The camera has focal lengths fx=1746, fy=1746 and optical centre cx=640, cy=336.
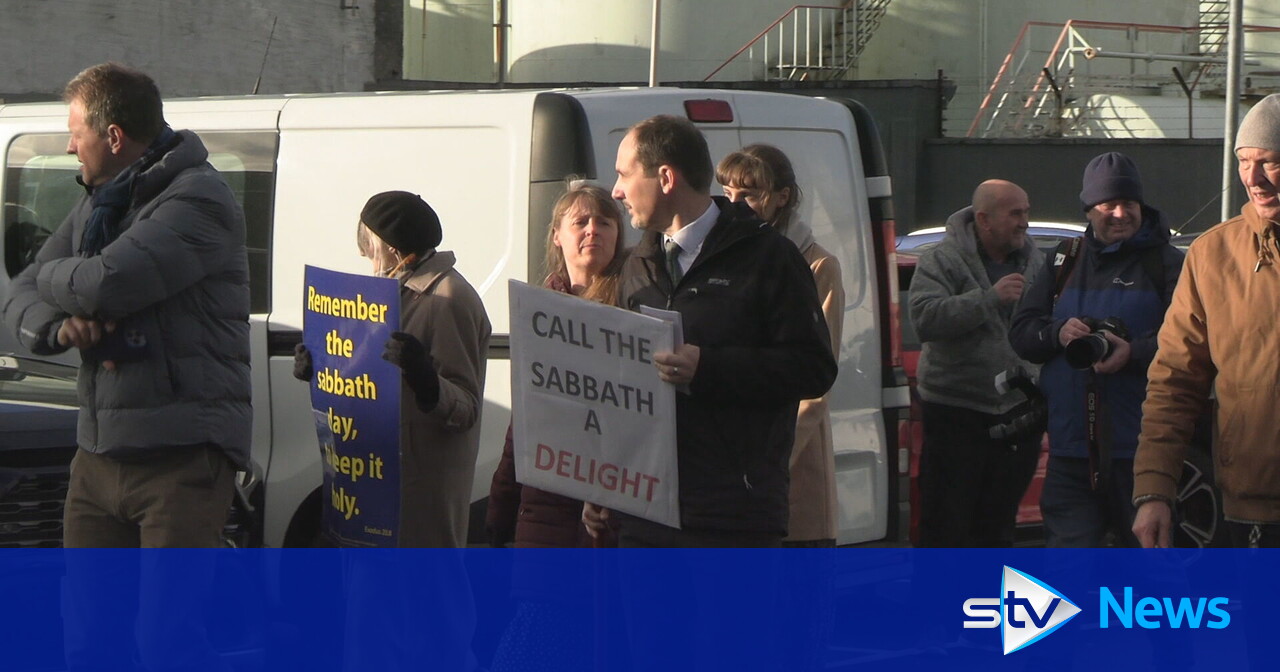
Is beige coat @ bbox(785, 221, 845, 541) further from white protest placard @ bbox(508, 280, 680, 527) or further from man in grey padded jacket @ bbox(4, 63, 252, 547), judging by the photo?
man in grey padded jacket @ bbox(4, 63, 252, 547)

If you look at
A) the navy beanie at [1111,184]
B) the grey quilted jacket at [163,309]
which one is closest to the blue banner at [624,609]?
the grey quilted jacket at [163,309]

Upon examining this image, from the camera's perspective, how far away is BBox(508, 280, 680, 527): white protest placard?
13.4 ft

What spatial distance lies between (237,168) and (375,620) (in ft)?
7.15

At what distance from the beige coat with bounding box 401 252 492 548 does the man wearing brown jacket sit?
1950 mm

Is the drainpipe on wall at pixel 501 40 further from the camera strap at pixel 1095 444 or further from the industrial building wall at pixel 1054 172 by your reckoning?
the camera strap at pixel 1095 444

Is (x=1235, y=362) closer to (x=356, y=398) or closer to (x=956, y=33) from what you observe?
(x=356, y=398)

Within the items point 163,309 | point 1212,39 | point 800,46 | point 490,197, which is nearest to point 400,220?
point 163,309

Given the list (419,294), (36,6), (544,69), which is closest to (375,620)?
(419,294)

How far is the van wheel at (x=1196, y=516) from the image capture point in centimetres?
633

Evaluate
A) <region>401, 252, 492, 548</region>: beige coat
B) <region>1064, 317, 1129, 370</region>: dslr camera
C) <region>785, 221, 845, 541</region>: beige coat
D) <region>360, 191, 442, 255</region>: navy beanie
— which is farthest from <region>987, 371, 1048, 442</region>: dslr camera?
<region>360, 191, 442, 255</region>: navy beanie

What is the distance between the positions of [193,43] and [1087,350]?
18709 mm

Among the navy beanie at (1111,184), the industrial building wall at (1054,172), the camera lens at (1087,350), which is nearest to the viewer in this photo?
the camera lens at (1087,350)

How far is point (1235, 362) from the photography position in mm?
4062

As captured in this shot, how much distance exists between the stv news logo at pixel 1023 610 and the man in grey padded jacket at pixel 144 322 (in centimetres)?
281
